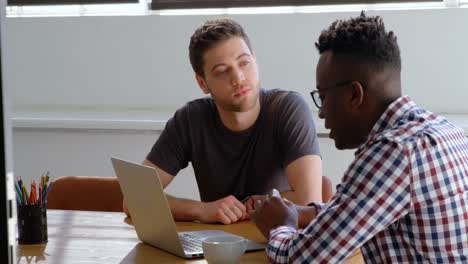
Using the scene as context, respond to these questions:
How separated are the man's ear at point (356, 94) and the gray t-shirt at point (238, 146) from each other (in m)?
0.91

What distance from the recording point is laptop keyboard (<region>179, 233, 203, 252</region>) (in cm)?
183

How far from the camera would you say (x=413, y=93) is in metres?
3.70

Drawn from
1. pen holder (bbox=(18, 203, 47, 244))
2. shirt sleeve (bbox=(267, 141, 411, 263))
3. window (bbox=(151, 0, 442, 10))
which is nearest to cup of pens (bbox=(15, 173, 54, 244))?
pen holder (bbox=(18, 203, 47, 244))

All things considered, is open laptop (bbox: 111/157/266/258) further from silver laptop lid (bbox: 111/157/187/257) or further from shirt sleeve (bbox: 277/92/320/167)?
shirt sleeve (bbox: 277/92/320/167)

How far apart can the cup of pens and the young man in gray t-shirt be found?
594 millimetres

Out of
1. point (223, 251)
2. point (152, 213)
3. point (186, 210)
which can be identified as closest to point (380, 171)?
point (223, 251)

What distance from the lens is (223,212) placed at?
2176 millimetres

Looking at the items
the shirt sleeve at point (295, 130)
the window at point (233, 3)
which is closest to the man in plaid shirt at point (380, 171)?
the shirt sleeve at point (295, 130)

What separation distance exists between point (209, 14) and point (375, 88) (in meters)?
2.47

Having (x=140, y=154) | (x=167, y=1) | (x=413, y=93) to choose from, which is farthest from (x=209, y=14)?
(x=413, y=93)

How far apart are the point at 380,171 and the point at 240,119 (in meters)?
1.16

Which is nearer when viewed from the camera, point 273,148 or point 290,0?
point 273,148

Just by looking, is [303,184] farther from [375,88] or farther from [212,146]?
[375,88]

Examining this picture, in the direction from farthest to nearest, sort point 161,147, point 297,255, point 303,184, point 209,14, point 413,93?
point 209,14
point 413,93
point 161,147
point 303,184
point 297,255
